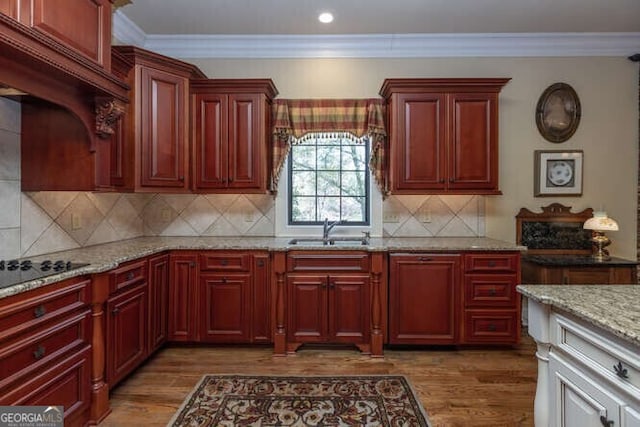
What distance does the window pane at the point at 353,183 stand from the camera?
3771 mm

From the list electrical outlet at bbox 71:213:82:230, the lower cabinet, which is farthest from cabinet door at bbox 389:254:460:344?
electrical outlet at bbox 71:213:82:230

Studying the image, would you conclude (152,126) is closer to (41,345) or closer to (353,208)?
(41,345)

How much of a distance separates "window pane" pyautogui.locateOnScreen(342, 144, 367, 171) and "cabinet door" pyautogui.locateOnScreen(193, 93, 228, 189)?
1.15m

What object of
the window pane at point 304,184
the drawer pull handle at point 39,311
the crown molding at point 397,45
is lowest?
the drawer pull handle at point 39,311

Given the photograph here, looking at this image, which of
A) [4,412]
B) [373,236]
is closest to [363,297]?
[373,236]

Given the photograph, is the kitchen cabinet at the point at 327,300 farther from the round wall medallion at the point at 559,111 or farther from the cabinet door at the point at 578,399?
the round wall medallion at the point at 559,111

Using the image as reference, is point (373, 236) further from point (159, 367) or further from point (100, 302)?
point (100, 302)

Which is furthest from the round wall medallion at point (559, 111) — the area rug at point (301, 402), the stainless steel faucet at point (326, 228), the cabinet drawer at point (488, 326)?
the area rug at point (301, 402)

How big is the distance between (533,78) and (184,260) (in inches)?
140

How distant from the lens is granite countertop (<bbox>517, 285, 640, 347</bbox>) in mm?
1140

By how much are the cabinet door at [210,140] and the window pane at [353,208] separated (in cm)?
117

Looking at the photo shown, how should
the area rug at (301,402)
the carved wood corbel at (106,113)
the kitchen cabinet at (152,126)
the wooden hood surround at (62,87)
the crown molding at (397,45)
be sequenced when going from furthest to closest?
1. the crown molding at (397,45)
2. the kitchen cabinet at (152,126)
3. the carved wood corbel at (106,113)
4. the area rug at (301,402)
5. the wooden hood surround at (62,87)

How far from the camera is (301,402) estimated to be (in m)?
2.34

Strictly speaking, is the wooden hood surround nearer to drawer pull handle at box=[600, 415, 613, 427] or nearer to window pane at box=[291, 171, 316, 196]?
window pane at box=[291, 171, 316, 196]
